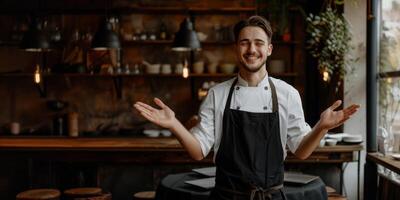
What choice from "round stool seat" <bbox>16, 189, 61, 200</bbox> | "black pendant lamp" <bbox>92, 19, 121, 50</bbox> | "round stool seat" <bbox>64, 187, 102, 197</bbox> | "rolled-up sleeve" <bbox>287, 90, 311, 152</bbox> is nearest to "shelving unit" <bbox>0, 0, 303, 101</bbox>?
"black pendant lamp" <bbox>92, 19, 121, 50</bbox>

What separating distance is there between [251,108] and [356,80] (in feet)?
11.4

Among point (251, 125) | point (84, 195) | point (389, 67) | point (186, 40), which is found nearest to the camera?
point (251, 125)

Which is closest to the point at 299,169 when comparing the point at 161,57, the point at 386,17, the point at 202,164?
the point at 202,164

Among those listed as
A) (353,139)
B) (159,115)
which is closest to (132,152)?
(353,139)

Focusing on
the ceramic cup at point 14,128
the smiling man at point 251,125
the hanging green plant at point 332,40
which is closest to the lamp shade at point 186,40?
the hanging green plant at point 332,40

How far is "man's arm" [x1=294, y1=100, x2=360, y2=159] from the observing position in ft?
7.70

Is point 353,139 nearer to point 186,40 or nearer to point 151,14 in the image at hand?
point 186,40

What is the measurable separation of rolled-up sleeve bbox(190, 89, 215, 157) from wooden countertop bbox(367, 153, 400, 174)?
2084mm

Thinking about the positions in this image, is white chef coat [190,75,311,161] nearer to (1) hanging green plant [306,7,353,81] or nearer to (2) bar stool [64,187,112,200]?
(2) bar stool [64,187,112,200]

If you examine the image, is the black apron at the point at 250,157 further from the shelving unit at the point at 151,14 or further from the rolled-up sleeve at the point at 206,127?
the shelving unit at the point at 151,14

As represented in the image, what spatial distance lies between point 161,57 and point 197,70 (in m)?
0.59

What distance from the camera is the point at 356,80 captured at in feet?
18.6

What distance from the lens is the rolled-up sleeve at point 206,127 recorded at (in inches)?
95.8

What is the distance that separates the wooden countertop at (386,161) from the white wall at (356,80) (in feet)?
2.26
